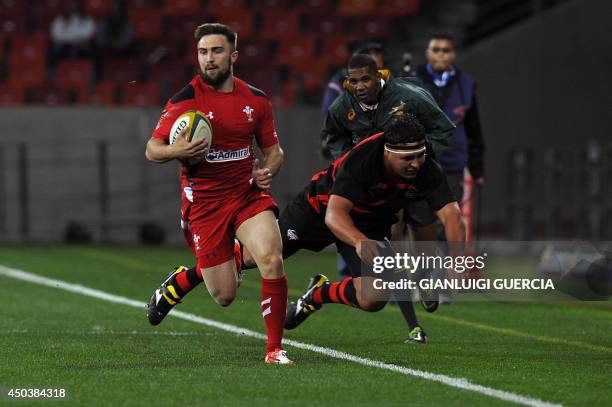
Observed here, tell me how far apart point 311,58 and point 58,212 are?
512 centimetres

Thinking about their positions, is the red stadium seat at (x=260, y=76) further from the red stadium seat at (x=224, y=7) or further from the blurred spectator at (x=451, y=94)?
the blurred spectator at (x=451, y=94)

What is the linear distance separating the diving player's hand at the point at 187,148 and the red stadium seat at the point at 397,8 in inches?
654

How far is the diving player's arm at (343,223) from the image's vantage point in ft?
24.4

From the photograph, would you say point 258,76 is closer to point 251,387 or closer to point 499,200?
point 499,200

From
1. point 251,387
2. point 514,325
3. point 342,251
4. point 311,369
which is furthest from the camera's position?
point 514,325

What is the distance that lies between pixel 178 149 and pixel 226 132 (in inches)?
22.3

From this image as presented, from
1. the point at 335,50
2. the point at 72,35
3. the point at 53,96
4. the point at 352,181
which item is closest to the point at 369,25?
the point at 335,50

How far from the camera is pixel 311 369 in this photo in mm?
7441

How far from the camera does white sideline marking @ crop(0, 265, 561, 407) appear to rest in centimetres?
650

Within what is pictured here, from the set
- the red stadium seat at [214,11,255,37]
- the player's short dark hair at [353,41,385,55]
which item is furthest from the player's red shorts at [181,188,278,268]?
the red stadium seat at [214,11,255,37]

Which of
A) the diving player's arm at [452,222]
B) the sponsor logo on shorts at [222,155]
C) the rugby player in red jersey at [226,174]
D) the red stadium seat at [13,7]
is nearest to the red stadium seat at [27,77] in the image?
the red stadium seat at [13,7]

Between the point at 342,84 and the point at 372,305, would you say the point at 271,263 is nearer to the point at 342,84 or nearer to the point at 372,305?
the point at 372,305

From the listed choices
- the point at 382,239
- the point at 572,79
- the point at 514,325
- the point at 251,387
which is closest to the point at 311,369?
the point at 251,387

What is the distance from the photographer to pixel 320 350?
846cm
